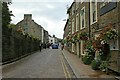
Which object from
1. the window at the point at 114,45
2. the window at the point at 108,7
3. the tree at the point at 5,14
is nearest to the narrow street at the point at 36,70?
the window at the point at 114,45

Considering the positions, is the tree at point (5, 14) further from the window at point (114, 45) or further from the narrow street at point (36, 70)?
the window at point (114, 45)

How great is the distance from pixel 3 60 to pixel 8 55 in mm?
1659

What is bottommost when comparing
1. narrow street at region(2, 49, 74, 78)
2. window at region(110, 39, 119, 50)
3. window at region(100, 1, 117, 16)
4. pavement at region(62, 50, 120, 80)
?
narrow street at region(2, 49, 74, 78)

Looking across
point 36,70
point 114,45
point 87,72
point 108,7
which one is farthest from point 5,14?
point 114,45

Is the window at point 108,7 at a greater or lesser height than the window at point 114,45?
greater

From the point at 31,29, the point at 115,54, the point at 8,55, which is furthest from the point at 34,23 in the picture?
the point at 115,54

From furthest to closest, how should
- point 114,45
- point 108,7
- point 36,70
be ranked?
1. point 36,70
2. point 108,7
3. point 114,45

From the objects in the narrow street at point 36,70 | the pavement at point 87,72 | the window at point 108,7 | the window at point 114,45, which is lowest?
the narrow street at point 36,70

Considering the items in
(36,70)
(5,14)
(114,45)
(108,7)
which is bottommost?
(36,70)

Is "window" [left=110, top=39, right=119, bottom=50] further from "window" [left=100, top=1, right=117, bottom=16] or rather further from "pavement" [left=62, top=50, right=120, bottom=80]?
"window" [left=100, top=1, right=117, bottom=16]

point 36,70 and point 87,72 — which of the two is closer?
point 87,72

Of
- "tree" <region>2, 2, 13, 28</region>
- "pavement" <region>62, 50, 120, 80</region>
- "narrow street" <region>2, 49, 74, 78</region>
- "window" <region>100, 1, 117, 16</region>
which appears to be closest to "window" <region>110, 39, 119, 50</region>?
"pavement" <region>62, 50, 120, 80</region>

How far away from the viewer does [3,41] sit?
21.4m

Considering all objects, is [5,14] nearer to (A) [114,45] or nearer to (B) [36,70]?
(B) [36,70]
